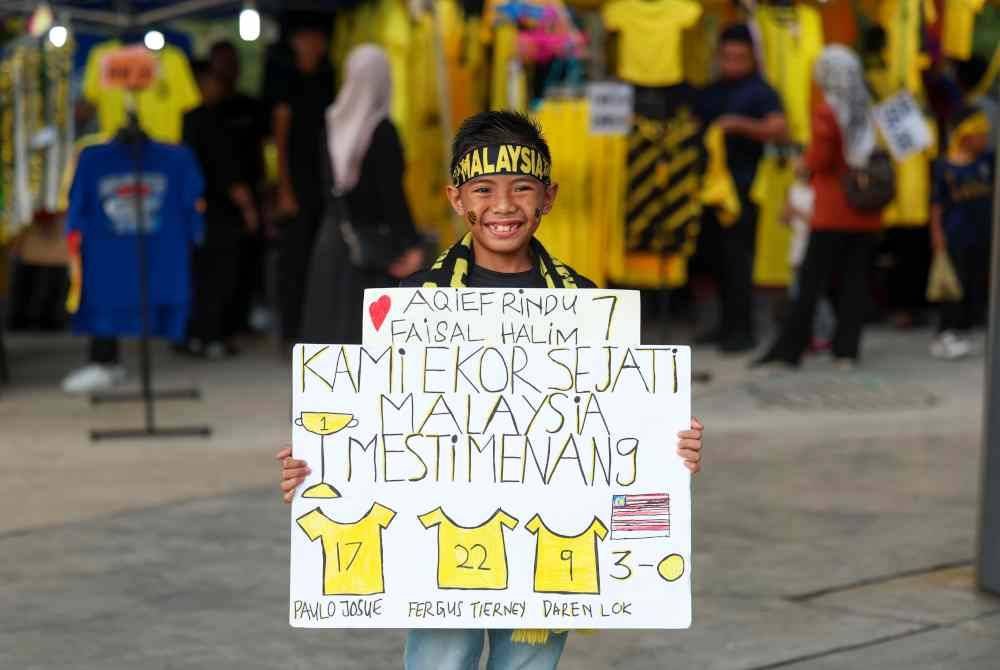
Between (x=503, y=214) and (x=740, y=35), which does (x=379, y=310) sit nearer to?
(x=503, y=214)

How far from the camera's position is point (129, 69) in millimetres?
9820

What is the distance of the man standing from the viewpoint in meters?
13.3

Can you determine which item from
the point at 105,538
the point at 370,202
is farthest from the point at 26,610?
the point at 370,202

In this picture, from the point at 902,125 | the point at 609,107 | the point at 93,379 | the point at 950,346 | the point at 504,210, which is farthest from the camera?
the point at 950,346

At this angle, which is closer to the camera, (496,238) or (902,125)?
(496,238)

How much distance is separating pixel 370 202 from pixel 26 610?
391 centimetres

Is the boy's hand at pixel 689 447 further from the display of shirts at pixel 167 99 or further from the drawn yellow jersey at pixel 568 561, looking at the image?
the display of shirts at pixel 167 99

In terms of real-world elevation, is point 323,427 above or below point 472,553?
above

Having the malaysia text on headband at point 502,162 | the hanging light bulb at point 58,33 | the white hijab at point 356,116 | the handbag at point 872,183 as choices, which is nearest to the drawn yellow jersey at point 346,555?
the malaysia text on headband at point 502,162

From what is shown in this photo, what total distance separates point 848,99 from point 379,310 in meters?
8.52

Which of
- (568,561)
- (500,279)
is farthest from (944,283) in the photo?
(568,561)

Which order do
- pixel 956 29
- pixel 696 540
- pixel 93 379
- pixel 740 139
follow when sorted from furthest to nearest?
pixel 740 139
pixel 93 379
pixel 956 29
pixel 696 540

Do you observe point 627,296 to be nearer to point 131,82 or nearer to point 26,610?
point 26,610

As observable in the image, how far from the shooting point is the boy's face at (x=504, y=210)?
162 inches
